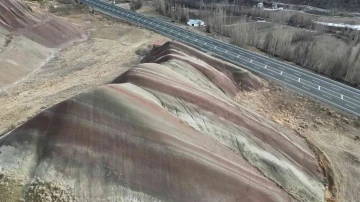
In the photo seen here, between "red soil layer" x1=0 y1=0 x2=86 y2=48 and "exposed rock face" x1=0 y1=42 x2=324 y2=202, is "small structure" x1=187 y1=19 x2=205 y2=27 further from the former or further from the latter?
"exposed rock face" x1=0 y1=42 x2=324 y2=202

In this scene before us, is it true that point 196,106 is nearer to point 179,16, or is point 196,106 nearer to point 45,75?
point 45,75

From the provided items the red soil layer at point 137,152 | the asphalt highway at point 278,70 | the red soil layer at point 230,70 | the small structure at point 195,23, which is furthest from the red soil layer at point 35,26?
the red soil layer at point 137,152

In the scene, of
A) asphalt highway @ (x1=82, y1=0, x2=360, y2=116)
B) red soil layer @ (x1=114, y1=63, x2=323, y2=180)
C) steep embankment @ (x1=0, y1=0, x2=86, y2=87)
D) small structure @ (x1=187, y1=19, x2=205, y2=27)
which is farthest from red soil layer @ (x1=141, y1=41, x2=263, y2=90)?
small structure @ (x1=187, y1=19, x2=205, y2=27)

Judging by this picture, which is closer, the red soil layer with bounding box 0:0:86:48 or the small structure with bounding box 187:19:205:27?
the red soil layer with bounding box 0:0:86:48

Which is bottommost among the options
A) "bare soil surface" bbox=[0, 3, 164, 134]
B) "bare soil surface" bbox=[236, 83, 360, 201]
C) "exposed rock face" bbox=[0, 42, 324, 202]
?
"bare soil surface" bbox=[236, 83, 360, 201]

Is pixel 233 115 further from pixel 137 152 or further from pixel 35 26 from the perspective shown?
pixel 35 26

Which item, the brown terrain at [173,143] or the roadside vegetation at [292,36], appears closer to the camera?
the brown terrain at [173,143]

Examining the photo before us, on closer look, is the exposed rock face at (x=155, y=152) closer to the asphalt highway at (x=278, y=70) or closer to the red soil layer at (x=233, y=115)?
the red soil layer at (x=233, y=115)
